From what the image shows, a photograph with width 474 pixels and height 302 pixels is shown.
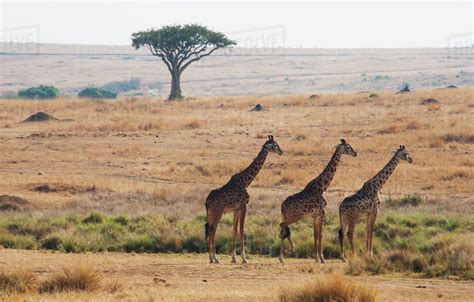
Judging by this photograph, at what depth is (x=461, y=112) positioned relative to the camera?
47.5 m

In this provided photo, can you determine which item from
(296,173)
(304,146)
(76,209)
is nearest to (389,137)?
(304,146)

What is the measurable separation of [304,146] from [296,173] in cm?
573

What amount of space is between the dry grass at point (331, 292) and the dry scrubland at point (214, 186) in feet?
0.57

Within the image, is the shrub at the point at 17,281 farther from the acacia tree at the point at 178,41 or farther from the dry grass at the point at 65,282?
the acacia tree at the point at 178,41

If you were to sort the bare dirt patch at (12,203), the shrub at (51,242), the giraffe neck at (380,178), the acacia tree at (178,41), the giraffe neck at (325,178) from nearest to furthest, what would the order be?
the giraffe neck at (325,178) < the giraffe neck at (380,178) < the shrub at (51,242) < the bare dirt patch at (12,203) < the acacia tree at (178,41)

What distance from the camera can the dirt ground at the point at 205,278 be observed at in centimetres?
1365

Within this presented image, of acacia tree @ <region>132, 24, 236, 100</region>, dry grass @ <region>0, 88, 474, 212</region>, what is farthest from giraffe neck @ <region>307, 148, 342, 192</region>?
acacia tree @ <region>132, 24, 236, 100</region>

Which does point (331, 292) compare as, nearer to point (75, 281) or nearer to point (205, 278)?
point (205, 278)

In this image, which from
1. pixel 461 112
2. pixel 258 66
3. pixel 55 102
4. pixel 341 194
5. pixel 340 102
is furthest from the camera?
pixel 258 66

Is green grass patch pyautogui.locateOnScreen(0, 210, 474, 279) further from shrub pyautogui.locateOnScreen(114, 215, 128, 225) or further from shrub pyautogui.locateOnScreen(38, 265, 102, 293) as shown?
shrub pyautogui.locateOnScreen(38, 265, 102, 293)

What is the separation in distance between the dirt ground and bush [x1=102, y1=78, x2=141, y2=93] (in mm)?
129753

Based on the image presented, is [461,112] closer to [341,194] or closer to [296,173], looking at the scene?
[296,173]

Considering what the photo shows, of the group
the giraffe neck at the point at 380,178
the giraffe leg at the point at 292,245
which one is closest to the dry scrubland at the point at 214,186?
the giraffe leg at the point at 292,245

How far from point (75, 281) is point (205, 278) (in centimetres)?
223
